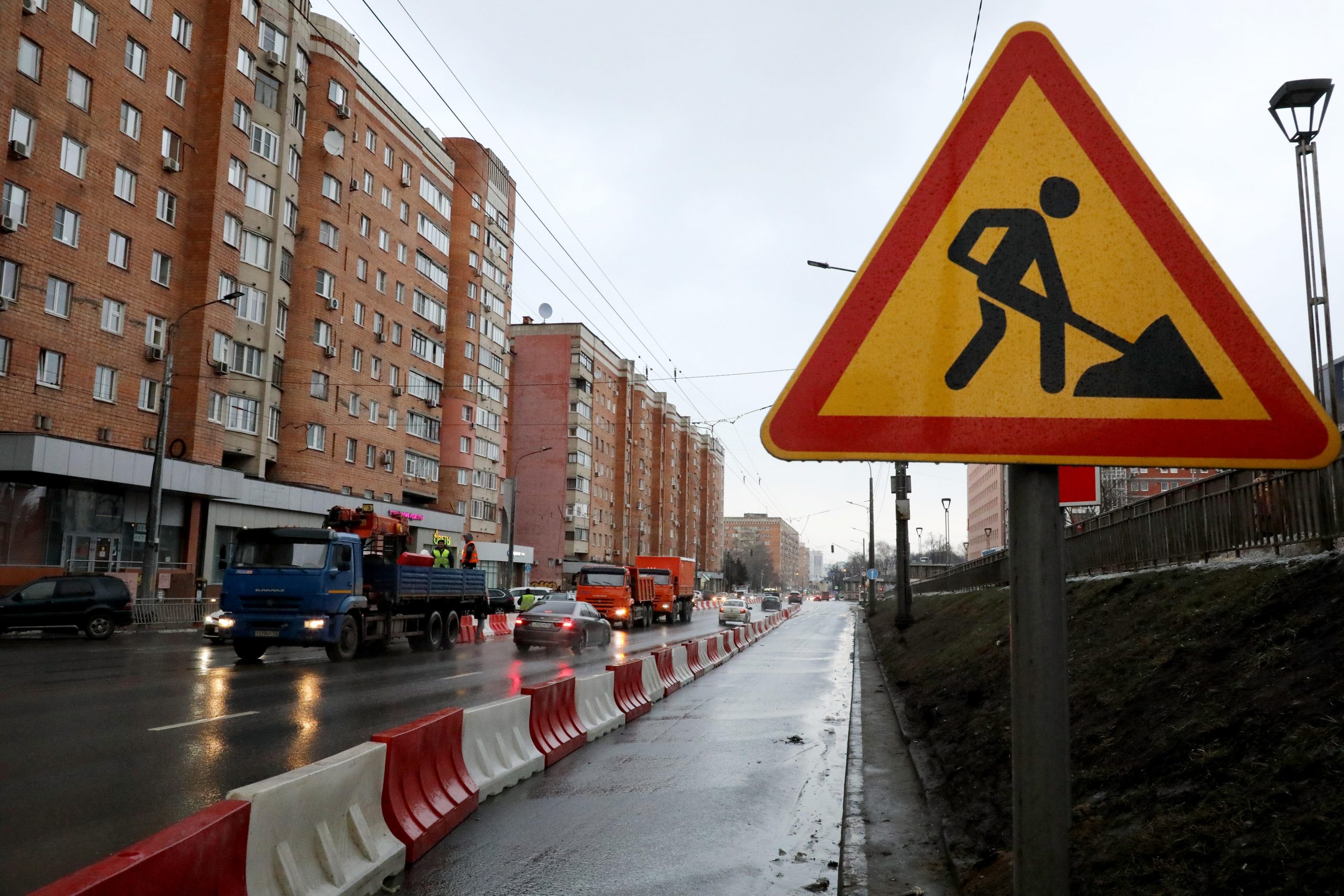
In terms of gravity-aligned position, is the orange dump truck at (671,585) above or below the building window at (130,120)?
below

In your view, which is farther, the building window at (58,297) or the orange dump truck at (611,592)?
Answer: the orange dump truck at (611,592)

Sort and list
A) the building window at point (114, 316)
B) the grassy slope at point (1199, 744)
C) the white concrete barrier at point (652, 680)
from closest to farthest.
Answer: the grassy slope at point (1199, 744) < the white concrete barrier at point (652, 680) < the building window at point (114, 316)

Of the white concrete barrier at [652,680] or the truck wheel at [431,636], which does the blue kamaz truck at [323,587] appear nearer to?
the truck wheel at [431,636]

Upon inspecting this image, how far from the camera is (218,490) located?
37.7 meters

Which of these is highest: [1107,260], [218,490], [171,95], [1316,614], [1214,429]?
[171,95]

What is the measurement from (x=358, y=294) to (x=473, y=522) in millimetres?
19152

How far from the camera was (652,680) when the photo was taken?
16.1 m

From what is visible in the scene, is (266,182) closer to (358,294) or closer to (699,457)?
(358,294)

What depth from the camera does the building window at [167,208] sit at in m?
36.3

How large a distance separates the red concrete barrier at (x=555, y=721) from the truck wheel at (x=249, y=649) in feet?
36.4

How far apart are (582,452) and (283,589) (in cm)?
6695

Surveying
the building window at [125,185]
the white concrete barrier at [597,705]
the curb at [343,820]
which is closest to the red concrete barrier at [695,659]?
the white concrete barrier at [597,705]

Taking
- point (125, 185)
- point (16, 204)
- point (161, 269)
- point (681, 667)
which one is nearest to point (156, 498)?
point (16, 204)

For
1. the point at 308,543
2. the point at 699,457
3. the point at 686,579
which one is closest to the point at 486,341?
the point at 686,579
